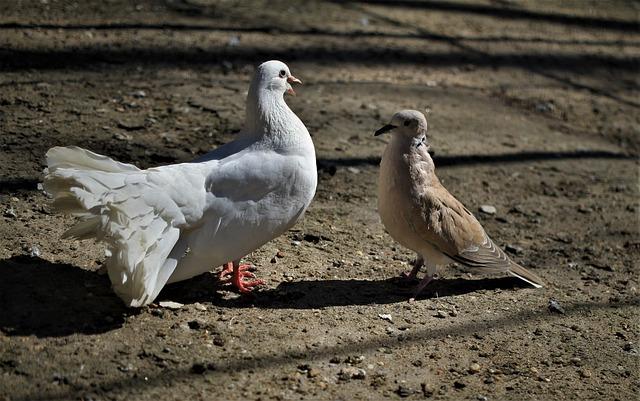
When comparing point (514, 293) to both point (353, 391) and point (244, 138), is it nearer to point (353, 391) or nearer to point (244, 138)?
point (353, 391)

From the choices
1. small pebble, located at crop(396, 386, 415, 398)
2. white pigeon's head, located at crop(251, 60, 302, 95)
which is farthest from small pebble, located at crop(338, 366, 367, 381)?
white pigeon's head, located at crop(251, 60, 302, 95)

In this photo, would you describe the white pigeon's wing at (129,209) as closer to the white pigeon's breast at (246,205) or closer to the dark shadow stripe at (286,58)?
the white pigeon's breast at (246,205)

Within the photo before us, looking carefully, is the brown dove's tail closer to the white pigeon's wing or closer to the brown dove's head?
the brown dove's head

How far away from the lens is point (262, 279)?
404cm

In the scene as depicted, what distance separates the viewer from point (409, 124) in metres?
4.02

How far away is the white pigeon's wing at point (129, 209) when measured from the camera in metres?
3.15

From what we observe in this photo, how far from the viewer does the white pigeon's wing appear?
3.15m

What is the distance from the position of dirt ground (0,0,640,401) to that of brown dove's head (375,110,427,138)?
836 mm

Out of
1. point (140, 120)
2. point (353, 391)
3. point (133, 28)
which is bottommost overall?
point (353, 391)

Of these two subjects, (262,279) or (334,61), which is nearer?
(262,279)

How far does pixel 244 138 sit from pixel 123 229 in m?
0.94

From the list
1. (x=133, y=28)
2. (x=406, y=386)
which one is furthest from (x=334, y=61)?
(x=406, y=386)

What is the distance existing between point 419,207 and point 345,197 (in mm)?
1234

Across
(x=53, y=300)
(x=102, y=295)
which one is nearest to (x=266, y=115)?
(x=102, y=295)
